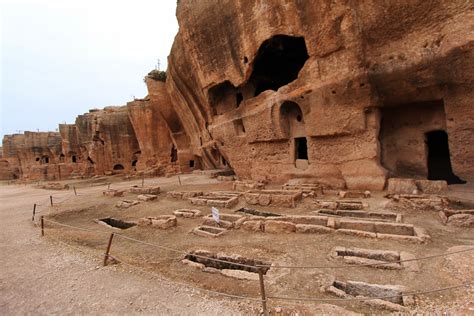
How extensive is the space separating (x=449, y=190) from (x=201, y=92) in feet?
45.2

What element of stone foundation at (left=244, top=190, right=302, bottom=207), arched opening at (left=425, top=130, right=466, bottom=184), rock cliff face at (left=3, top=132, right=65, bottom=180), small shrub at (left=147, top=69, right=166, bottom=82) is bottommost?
stone foundation at (left=244, top=190, right=302, bottom=207)

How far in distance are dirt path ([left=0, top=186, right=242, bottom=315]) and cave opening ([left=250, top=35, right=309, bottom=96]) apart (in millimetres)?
10691

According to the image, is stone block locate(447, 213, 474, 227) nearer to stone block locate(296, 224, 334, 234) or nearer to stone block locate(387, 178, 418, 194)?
stone block locate(387, 178, 418, 194)

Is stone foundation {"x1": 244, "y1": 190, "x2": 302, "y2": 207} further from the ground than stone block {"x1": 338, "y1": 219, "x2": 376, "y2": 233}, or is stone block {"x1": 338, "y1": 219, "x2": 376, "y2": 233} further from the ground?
stone foundation {"x1": 244, "y1": 190, "x2": 302, "y2": 207}

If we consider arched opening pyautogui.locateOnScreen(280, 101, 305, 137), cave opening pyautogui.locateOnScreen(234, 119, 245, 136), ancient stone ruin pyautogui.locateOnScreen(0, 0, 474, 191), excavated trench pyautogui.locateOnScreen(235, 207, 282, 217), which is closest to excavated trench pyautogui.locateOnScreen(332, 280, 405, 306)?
excavated trench pyautogui.locateOnScreen(235, 207, 282, 217)

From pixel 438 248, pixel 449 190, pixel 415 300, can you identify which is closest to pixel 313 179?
pixel 449 190

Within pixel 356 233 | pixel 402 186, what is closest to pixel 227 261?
pixel 356 233

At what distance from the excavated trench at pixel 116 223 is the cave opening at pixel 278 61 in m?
9.19

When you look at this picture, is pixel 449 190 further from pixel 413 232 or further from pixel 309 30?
pixel 309 30

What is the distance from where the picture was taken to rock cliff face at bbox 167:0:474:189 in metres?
8.27

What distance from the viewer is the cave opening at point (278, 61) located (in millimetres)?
12594

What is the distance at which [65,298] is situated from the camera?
156 inches

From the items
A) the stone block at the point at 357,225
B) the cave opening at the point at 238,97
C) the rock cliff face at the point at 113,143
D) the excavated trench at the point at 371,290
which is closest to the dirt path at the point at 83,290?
the excavated trench at the point at 371,290

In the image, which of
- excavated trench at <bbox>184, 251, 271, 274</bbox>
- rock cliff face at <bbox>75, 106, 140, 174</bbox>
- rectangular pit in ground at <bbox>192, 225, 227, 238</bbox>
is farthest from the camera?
rock cliff face at <bbox>75, 106, 140, 174</bbox>
